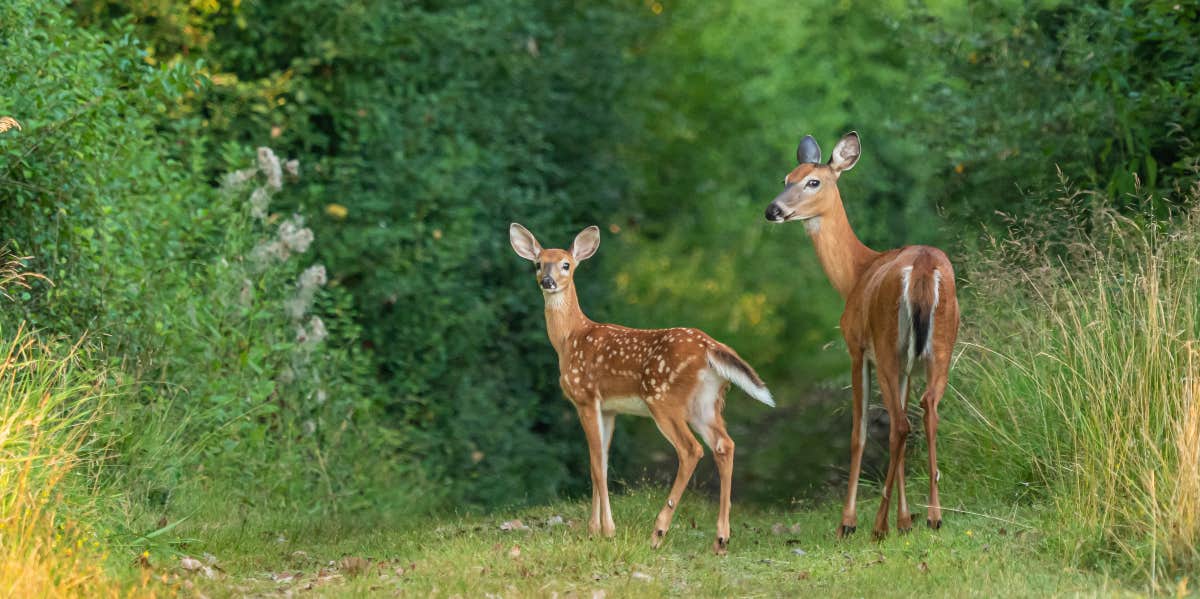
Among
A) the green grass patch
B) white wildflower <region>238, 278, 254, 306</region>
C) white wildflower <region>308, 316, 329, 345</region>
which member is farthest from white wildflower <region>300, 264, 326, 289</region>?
the green grass patch

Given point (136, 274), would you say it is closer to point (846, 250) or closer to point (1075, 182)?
point (846, 250)

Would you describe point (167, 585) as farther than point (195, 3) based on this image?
No

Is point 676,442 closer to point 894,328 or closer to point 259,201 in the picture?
point 894,328

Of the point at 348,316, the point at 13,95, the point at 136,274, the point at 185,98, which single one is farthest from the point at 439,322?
the point at 13,95

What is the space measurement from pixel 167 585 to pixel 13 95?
342 cm

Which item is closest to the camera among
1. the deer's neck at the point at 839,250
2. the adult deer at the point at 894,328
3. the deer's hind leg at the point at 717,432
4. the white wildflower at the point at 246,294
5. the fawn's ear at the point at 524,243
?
the adult deer at the point at 894,328

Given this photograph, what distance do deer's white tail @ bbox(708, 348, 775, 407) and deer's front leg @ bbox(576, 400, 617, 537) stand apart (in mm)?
752

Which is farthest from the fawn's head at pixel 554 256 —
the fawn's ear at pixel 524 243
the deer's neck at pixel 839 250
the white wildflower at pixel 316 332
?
the white wildflower at pixel 316 332

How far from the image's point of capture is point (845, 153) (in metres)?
8.72

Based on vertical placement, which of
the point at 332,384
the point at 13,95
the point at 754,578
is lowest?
the point at 332,384

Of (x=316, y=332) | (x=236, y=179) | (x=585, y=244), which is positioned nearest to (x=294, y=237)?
(x=236, y=179)

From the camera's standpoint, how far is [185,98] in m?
12.5

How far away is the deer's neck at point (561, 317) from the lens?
8438 millimetres

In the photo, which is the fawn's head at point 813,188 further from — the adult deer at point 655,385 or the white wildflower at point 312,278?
the white wildflower at point 312,278
